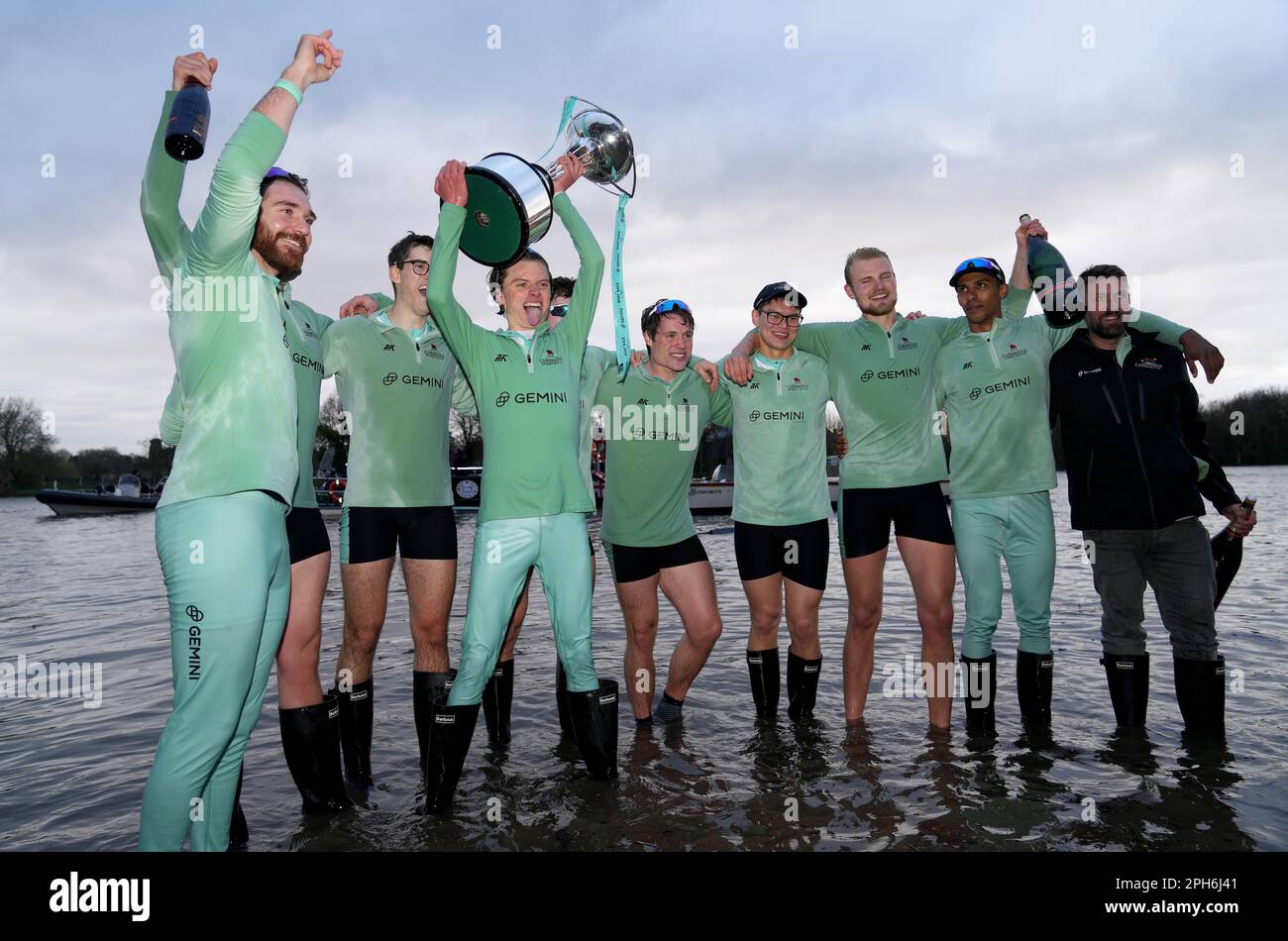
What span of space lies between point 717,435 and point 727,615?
52288 millimetres

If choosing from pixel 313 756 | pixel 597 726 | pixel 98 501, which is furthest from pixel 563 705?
pixel 98 501

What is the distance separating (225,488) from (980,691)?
4.39m

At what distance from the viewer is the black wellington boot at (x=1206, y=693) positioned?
4660 mm

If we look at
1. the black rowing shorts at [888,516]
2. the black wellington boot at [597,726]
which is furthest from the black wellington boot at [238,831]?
the black rowing shorts at [888,516]

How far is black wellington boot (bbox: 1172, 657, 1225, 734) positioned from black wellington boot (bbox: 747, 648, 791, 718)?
Result: 2405 millimetres

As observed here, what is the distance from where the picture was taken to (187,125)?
2.50 meters

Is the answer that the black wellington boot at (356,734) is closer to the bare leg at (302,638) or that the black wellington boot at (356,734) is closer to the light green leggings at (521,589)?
the bare leg at (302,638)

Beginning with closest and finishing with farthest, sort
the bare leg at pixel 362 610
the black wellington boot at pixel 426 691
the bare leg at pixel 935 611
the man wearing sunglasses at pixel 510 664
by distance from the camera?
1. the bare leg at pixel 362 610
2. the black wellington boot at pixel 426 691
3. the bare leg at pixel 935 611
4. the man wearing sunglasses at pixel 510 664

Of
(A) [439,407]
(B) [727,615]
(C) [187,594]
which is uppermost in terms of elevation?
(A) [439,407]

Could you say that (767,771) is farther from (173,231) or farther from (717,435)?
(717,435)

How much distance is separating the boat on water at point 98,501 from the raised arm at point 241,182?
50659mm

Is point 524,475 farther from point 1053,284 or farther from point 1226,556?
point 1226,556
